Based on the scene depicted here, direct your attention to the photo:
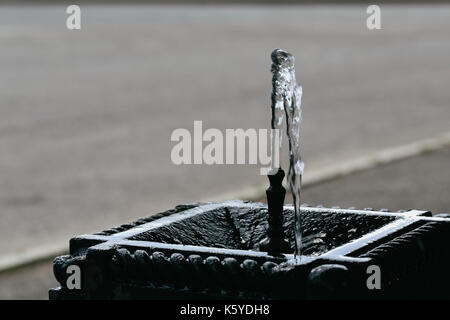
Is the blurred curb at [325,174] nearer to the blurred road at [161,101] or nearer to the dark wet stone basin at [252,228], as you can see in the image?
the blurred road at [161,101]

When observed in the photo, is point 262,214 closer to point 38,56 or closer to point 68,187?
point 68,187

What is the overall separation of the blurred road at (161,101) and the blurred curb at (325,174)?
0.64 feet

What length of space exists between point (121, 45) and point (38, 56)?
200 centimetres

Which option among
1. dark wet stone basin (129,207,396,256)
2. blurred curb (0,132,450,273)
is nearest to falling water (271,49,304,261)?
A: dark wet stone basin (129,207,396,256)

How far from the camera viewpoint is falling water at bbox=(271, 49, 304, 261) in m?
2.73

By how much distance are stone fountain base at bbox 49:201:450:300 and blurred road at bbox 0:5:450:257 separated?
4104 mm

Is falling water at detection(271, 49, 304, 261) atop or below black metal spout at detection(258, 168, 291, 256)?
atop

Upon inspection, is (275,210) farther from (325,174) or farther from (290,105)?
(325,174)

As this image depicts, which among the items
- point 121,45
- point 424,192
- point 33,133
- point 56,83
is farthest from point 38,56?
point 424,192

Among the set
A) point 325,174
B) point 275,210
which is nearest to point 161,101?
point 325,174

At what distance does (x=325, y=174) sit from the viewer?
28.5 feet

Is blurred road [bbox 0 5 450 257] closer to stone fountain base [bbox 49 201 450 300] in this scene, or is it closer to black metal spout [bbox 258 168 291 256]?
stone fountain base [bbox 49 201 450 300]

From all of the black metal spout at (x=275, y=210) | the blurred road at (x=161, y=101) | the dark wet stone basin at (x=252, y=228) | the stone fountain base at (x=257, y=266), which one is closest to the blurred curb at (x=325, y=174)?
the blurred road at (x=161, y=101)

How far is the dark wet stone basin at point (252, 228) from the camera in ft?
9.54
